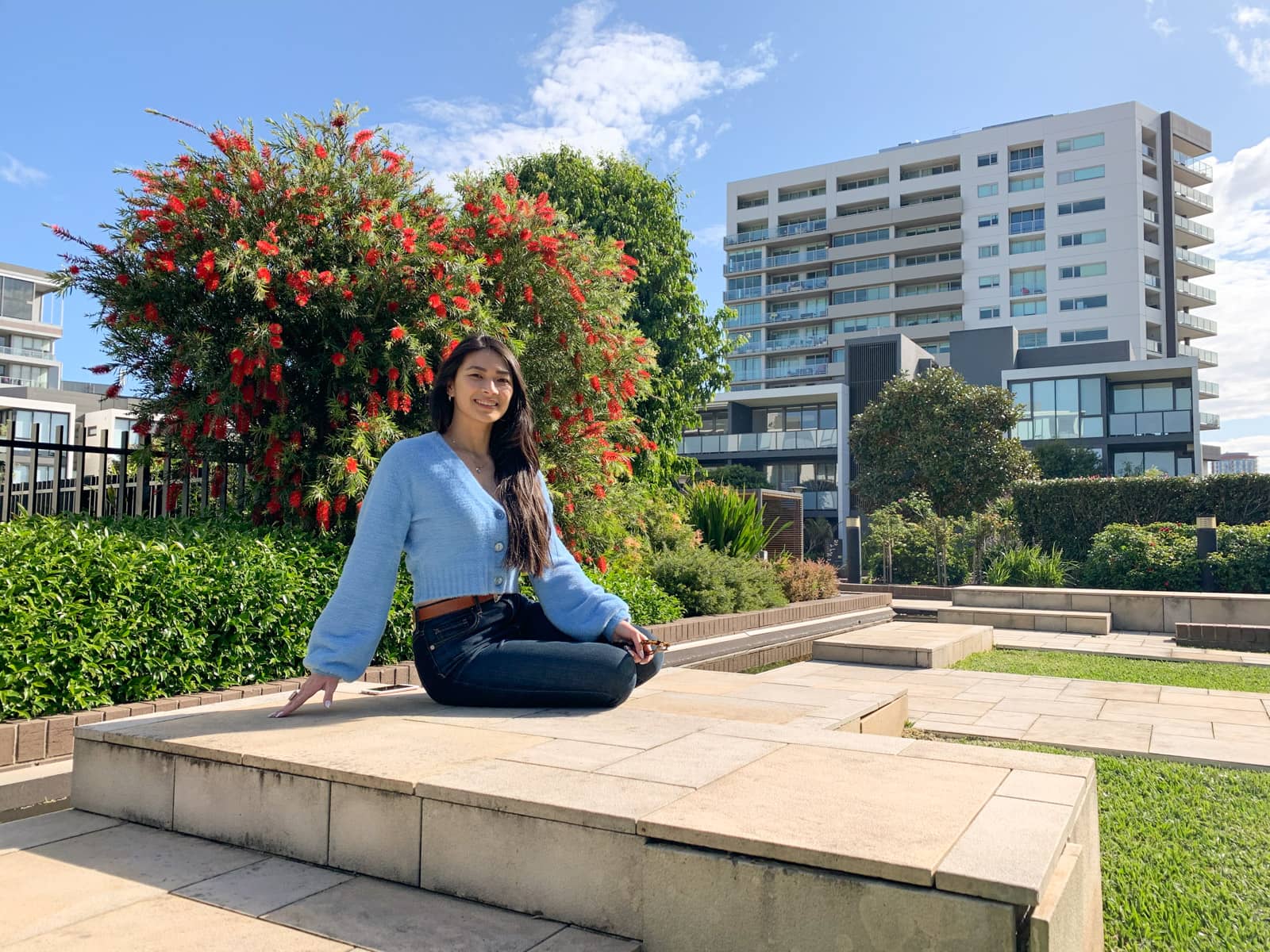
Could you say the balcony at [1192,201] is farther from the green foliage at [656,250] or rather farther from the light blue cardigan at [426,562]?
the light blue cardigan at [426,562]

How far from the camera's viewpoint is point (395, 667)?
5113 millimetres

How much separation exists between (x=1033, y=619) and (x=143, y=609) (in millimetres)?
12235

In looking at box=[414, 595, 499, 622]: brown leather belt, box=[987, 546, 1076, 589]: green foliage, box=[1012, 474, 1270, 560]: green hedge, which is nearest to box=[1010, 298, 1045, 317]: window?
box=[1012, 474, 1270, 560]: green hedge

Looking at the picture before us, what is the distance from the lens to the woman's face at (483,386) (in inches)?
139

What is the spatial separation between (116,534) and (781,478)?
38.6 metres

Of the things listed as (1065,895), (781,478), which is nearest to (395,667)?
(1065,895)

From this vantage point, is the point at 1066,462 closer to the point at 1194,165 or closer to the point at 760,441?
the point at 760,441

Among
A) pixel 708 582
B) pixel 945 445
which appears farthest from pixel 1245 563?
pixel 708 582

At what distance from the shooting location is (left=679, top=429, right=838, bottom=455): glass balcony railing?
132 feet

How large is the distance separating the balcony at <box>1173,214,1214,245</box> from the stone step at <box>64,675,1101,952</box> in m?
68.7

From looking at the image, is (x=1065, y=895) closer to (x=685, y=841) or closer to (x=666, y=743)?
(x=685, y=841)

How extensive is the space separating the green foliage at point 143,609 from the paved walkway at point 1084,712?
3888 mm

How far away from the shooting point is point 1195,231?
197 feet

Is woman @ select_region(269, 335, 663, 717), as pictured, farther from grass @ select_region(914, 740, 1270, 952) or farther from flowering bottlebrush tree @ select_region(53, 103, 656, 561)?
flowering bottlebrush tree @ select_region(53, 103, 656, 561)
